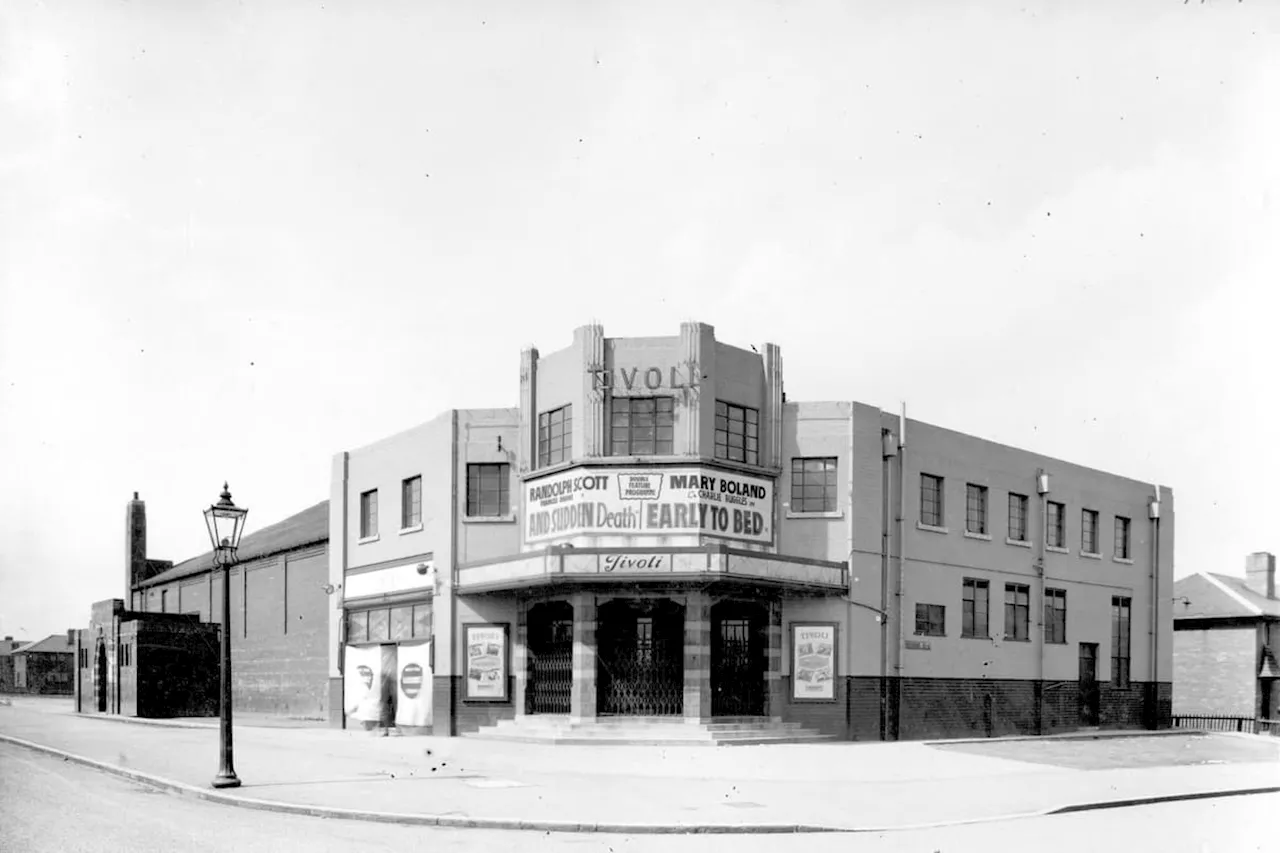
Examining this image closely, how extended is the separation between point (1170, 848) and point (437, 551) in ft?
74.9

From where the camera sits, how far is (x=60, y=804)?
16.8 m

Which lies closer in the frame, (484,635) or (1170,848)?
(1170,848)

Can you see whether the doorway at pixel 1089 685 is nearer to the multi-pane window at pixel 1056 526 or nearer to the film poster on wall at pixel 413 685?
the multi-pane window at pixel 1056 526

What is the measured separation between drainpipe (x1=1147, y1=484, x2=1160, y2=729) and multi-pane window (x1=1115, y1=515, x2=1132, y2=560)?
1.37m

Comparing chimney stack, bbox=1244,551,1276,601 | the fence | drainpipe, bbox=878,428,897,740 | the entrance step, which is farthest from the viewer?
chimney stack, bbox=1244,551,1276,601

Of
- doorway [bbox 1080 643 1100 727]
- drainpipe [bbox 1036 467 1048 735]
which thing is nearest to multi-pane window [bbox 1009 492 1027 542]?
drainpipe [bbox 1036 467 1048 735]

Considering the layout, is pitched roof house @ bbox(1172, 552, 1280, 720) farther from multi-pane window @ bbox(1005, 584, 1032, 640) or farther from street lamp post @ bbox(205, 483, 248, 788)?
street lamp post @ bbox(205, 483, 248, 788)

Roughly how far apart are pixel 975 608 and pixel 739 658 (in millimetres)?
8814

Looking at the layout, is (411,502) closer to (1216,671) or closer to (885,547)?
(885,547)

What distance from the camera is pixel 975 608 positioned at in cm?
3497

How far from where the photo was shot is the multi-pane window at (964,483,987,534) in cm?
3516

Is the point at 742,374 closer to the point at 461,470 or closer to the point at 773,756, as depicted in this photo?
the point at 461,470

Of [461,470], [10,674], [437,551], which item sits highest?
[461,470]

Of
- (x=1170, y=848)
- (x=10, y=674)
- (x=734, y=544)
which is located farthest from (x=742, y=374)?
(x=10, y=674)
